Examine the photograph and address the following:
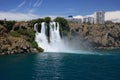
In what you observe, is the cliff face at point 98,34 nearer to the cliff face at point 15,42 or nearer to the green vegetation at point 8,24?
the cliff face at point 15,42

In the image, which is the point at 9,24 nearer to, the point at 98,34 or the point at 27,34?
the point at 27,34

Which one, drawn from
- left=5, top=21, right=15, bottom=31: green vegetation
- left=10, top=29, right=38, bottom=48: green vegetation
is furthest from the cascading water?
left=5, top=21, right=15, bottom=31: green vegetation

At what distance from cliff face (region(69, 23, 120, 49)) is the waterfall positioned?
21.6 meters

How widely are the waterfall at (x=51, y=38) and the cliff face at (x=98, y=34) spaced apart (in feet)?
70.8

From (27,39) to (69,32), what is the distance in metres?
36.4

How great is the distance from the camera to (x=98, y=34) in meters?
183

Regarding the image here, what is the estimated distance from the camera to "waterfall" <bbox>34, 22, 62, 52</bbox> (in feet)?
468

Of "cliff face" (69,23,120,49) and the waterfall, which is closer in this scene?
the waterfall

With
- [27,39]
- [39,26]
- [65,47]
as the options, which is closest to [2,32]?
[27,39]

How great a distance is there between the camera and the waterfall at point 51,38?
14266 centimetres

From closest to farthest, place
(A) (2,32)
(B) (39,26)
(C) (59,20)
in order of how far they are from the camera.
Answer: (A) (2,32), (B) (39,26), (C) (59,20)

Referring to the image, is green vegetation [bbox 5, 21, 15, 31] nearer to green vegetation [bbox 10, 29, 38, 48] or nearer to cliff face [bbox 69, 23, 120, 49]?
green vegetation [bbox 10, 29, 38, 48]

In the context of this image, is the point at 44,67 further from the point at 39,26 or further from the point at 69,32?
the point at 69,32

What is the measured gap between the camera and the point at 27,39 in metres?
135
